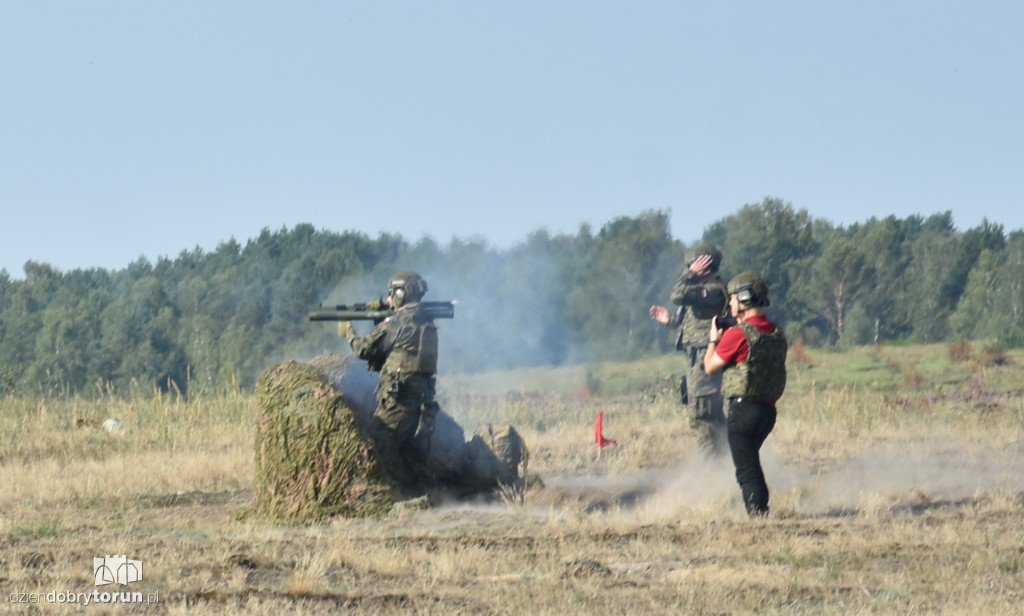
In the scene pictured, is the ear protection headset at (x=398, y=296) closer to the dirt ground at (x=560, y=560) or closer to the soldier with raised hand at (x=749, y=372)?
the dirt ground at (x=560, y=560)

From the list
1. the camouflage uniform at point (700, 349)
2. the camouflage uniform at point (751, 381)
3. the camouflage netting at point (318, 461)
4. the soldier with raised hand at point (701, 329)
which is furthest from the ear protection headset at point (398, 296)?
the camouflage uniform at point (751, 381)

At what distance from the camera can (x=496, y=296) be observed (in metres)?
20.4

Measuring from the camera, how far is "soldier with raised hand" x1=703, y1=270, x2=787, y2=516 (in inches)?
381

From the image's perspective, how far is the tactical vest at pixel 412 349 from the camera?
1102cm

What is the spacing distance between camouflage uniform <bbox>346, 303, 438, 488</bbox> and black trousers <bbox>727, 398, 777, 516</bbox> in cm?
267

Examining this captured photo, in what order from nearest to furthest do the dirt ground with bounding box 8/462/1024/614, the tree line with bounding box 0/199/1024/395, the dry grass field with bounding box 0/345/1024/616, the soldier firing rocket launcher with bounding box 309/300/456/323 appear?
1. the dirt ground with bounding box 8/462/1024/614
2. the dry grass field with bounding box 0/345/1024/616
3. the soldier firing rocket launcher with bounding box 309/300/456/323
4. the tree line with bounding box 0/199/1024/395

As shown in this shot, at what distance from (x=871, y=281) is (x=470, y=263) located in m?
41.8

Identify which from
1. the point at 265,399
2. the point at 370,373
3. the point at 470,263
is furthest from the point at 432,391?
the point at 470,263

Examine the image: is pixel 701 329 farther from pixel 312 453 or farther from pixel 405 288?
pixel 312 453

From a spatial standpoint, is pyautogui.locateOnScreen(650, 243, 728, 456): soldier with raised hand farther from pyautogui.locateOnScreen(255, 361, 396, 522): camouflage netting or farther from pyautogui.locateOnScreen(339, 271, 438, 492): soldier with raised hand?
pyautogui.locateOnScreen(255, 361, 396, 522): camouflage netting

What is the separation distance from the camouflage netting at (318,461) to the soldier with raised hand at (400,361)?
480 mm

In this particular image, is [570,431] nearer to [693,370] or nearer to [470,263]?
[470,263]

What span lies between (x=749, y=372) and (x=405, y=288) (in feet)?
10.1

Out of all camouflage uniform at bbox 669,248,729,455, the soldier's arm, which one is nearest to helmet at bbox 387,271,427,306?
the soldier's arm
